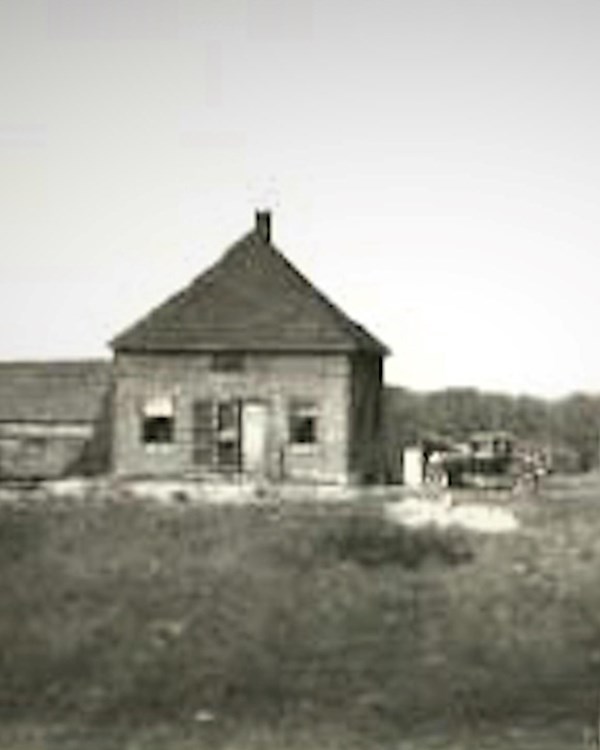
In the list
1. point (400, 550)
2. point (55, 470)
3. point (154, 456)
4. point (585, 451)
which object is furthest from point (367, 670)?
point (585, 451)

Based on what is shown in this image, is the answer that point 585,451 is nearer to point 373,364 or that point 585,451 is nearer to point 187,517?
point 373,364

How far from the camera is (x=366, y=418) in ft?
162

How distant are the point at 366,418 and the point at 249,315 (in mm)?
4585

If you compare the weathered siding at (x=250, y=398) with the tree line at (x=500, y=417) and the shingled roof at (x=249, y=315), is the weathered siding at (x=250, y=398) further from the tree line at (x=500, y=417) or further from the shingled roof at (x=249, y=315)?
the tree line at (x=500, y=417)

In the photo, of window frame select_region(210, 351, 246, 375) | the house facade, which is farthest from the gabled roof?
window frame select_region(210, 351, 246, 375)

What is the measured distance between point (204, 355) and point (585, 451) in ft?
67.1

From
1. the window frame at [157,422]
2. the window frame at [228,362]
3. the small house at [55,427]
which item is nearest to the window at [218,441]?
the window frame at [157,422]

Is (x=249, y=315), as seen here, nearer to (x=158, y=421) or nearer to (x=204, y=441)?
(x=204, y=441)

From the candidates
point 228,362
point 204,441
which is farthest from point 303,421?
point 204,441

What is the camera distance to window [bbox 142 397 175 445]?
47.6 m

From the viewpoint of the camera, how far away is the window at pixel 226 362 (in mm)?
47562

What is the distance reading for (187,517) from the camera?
125ft

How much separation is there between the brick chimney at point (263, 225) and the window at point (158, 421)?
5.71 m

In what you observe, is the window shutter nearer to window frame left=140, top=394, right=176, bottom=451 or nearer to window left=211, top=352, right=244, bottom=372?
window frame left=140, top=394, right=176, bottom=451
